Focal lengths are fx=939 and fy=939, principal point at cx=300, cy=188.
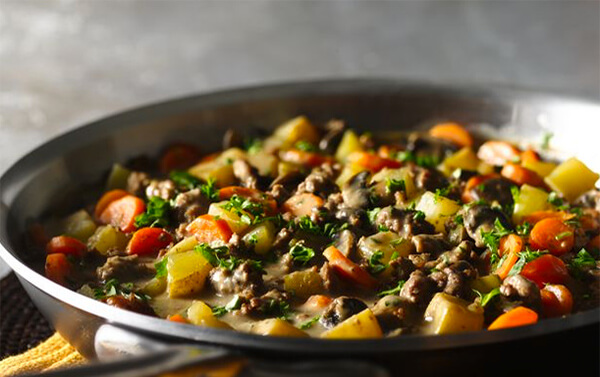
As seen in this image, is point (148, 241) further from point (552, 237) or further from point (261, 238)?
point (552, 237)

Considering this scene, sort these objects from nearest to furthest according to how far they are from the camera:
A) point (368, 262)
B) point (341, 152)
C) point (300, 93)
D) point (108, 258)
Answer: point (368, 262)
point (108, 258)
point (341, 152)
point (300, 93)

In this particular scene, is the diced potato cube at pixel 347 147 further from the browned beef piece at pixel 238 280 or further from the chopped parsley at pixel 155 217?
the browned beef piece at pixel 238 280

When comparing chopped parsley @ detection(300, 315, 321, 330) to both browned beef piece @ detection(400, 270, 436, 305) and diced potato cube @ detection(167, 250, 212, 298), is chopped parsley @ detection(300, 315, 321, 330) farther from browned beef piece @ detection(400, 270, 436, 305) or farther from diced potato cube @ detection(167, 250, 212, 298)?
diced potato cube @ detection(167, 250, 212, 298)

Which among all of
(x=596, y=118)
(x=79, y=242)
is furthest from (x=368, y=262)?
(x=596, y=118)

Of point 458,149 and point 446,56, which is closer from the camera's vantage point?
point 458,149

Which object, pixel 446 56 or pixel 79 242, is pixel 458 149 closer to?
pixel 79 242

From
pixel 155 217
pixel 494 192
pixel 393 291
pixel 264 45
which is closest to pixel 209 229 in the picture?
pixel 155 217

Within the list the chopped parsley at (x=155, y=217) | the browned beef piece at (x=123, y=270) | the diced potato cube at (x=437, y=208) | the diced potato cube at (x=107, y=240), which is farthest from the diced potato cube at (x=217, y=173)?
the diced potato cube at (x=437, y=208)
